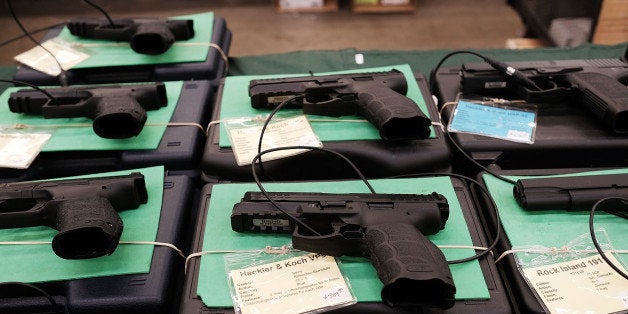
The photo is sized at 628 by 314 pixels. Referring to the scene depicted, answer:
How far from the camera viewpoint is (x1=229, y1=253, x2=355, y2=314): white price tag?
78 centimetres

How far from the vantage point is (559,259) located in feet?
2.80

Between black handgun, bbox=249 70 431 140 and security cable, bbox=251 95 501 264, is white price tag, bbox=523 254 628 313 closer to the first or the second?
security cable, bbox=251 95 501 264

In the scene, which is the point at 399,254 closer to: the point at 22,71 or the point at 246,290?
the point at 246,290

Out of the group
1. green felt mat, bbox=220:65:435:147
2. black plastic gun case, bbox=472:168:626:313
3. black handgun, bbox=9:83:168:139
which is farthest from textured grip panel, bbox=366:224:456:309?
black handgun, bbox=9:83:168:139

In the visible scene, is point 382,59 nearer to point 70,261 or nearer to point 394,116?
point 394,116

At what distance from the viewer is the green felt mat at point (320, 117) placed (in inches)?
44.0

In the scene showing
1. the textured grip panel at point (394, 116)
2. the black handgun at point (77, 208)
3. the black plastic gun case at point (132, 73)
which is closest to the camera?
the black handgun at point (77, 208)

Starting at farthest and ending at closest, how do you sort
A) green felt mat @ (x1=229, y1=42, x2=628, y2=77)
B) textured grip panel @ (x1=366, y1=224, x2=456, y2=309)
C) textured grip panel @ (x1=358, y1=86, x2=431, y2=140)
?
1. green felt mat @ (x1=229, y1=42, x2=628, y2=77)
2. textured grip panel @ (x1=358, y1=86, x2=431, y2=140)
3. textured grip panel @ (x1=366, y1=224, x2=456, y2=309)

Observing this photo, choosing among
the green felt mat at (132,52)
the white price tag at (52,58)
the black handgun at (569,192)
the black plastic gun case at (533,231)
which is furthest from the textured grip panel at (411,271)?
the white price tag at (52,58)

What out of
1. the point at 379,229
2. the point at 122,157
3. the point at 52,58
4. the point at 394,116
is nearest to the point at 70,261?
the point at 122,157

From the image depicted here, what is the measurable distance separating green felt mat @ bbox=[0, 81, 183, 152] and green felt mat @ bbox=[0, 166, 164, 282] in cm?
21

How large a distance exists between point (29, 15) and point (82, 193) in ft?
8.70

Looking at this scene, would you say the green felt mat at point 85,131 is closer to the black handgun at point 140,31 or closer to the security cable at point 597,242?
the black handgun at point 140,31

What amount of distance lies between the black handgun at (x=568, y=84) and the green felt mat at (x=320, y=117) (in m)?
0.13
